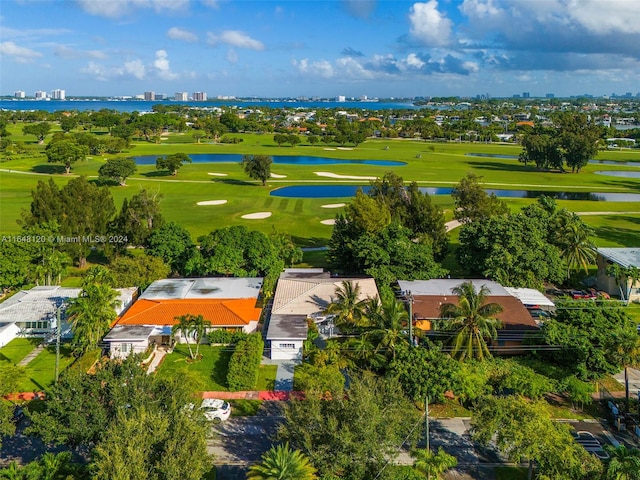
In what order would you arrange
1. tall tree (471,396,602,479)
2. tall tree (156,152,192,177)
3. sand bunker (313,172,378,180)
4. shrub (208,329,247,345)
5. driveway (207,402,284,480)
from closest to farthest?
tall tree (471,396,602,479), driveway (207,402,284,480), shrub (208,329,247,345), tall tree (156,152,192,177), sand bunker (313,172,378,180)

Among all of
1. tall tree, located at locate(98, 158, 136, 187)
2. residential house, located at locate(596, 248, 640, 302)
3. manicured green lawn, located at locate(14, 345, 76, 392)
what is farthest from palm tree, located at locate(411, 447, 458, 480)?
tall tree, located at locate(98, 158, 136, 187)

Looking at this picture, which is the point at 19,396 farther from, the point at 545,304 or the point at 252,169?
the point at 252,169

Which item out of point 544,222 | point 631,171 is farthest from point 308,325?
point 631,171

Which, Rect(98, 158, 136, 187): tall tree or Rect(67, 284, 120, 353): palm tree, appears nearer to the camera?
Rect(67, 284, 120, 353): palm tree

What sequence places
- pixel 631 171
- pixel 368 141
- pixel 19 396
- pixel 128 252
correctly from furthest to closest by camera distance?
pixel 368 141 → pixel 631 171 → pixel 128 252 → pixel 19 396

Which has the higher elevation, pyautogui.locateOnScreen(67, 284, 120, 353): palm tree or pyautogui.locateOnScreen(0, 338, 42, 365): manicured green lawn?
pyautogui.locateOnScreen(67, 284, 120, 353): palm tree

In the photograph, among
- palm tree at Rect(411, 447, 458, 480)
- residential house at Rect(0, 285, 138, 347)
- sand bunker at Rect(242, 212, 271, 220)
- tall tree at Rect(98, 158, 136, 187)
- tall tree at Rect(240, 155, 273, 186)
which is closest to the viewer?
palm tree at Rect(411, 447, 458, 480)

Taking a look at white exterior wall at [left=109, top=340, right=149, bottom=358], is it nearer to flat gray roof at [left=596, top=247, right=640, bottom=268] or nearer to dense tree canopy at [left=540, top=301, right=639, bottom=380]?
dense tree canopy at [left=540, top=301, right=639, bottom=380]
